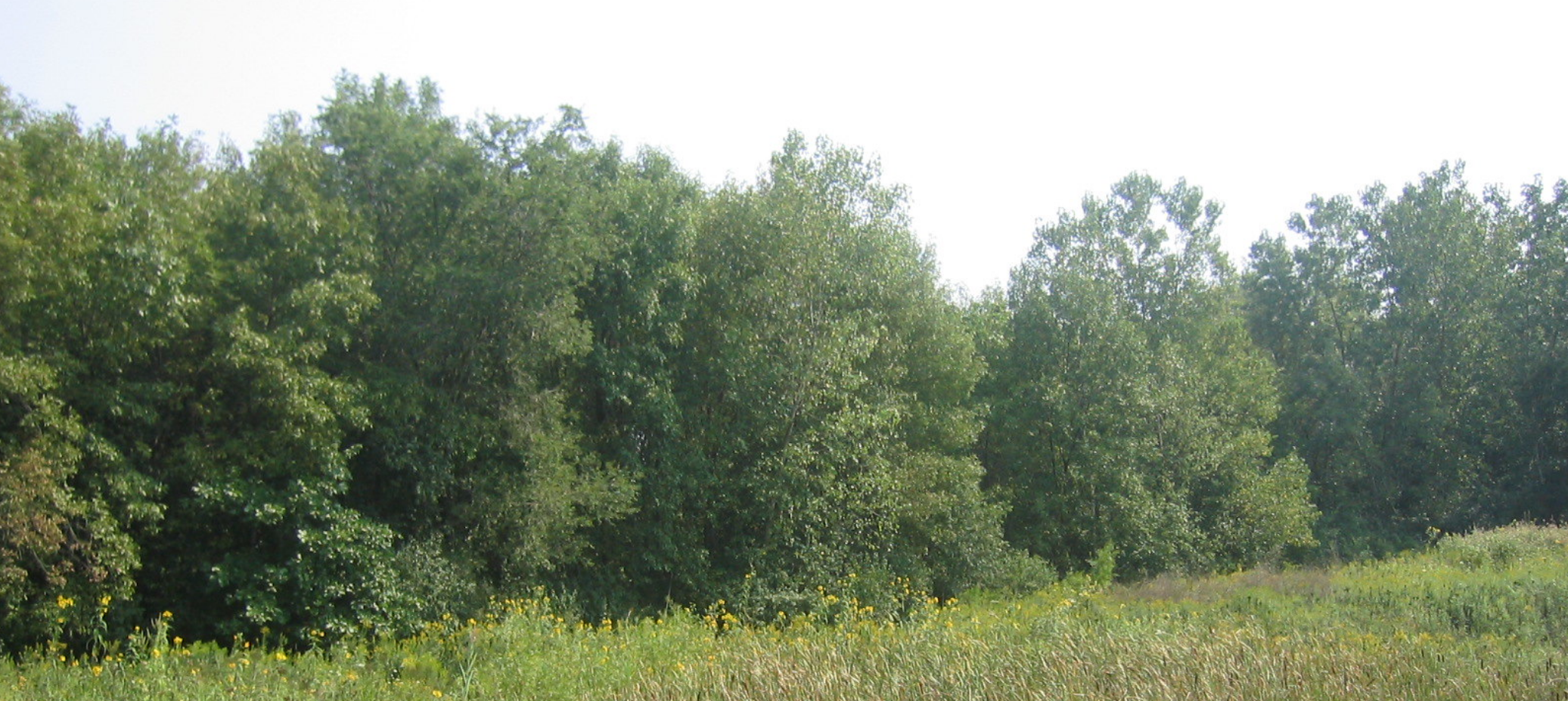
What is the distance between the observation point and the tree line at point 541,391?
13352 mm

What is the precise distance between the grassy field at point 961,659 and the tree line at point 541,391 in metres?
1.90

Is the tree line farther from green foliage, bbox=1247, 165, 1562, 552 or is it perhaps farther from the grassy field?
green foliage, bbox=1247, 165, 1562, 552

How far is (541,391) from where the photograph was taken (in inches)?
694

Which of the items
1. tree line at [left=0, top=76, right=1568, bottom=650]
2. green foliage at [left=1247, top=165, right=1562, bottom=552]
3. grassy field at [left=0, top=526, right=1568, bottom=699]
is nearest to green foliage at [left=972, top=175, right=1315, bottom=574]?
tree line at [left=0, top=76, right=1568, bottom=650]

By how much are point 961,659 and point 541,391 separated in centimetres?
1068

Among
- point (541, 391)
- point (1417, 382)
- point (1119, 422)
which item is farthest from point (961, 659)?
point (1417, 382)

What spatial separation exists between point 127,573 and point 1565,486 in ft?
136

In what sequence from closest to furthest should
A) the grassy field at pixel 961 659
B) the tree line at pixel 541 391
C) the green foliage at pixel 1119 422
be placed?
1. the grassy field at pixel 961 659
2. the tree line at pixel 541 391
3. the green foliage at pixel 1119 422

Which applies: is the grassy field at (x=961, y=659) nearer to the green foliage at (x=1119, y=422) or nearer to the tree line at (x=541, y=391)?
the tree line at (x=541, y=391)

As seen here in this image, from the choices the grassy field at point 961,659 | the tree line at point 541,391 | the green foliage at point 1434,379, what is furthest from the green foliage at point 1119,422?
the grassy field at point 961,659

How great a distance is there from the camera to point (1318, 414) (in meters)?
37.4

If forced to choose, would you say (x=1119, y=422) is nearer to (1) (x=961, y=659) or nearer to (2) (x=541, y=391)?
(2) (x=541, y=391)

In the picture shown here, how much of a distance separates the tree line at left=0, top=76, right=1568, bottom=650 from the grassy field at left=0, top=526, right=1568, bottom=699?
6.22 feet

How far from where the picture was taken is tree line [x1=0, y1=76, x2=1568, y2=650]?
43.8 feet
